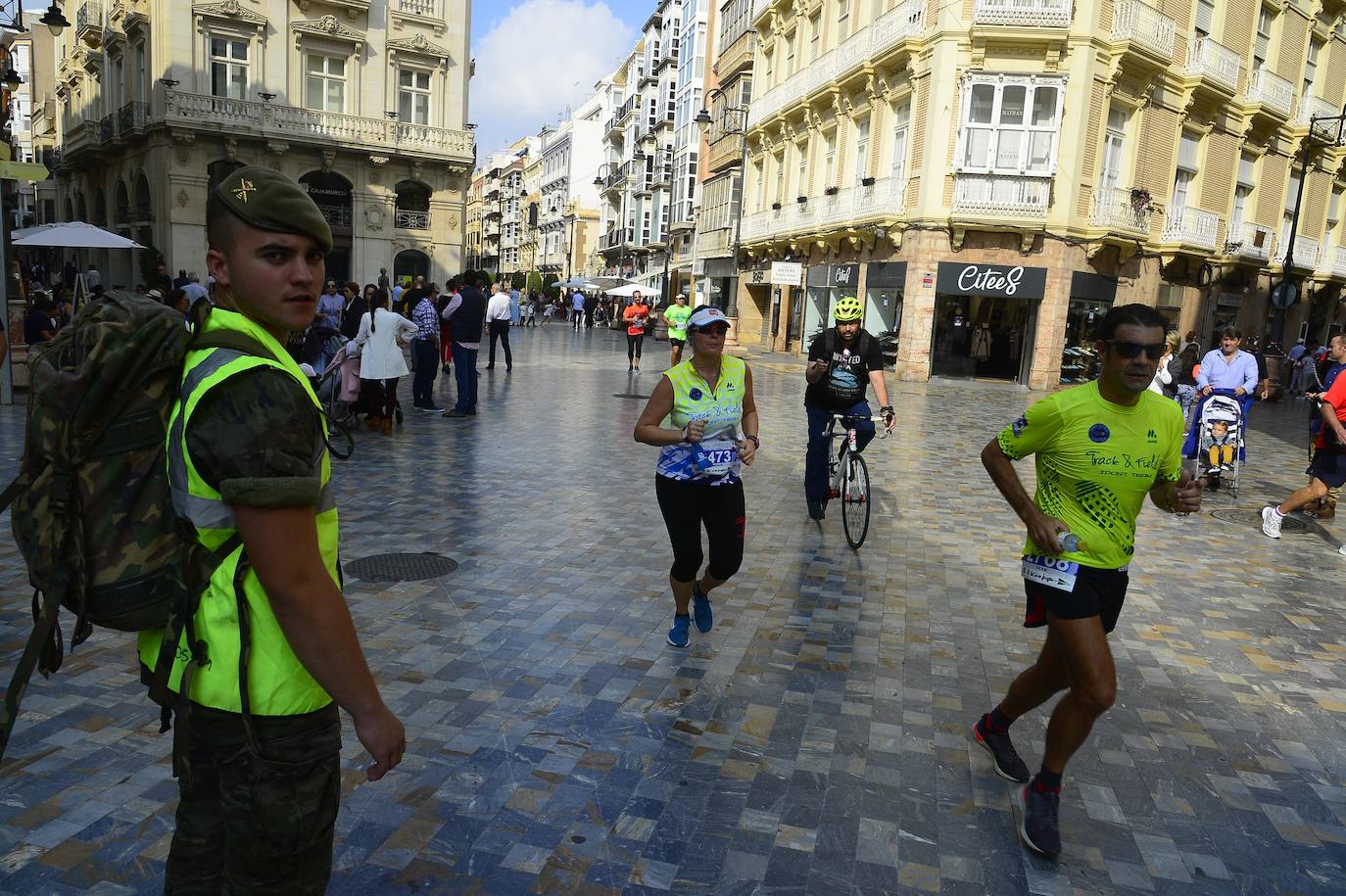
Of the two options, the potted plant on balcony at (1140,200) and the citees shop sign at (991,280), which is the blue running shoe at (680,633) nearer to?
the citees shop sign at (991,280)

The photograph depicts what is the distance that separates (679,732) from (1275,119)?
33205mm

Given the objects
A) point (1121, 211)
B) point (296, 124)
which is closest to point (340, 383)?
point (1121, 211)

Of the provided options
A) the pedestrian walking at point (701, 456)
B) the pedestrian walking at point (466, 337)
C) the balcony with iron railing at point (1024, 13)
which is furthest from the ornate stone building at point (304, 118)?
the pedestrian walking at point (701, 456)

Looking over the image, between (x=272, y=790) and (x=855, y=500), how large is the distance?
5875 millimetres

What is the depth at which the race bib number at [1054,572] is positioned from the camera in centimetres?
320

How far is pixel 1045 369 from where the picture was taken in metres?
24.1

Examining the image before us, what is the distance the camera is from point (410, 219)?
36.0 meters

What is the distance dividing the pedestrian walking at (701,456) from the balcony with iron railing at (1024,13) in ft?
71.3

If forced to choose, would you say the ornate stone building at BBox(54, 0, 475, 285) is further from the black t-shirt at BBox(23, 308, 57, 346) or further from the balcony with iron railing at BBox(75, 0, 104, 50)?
the black t-shirt at BBox(23, 308, 57, 346)

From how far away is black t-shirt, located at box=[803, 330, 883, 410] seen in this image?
24.9ft

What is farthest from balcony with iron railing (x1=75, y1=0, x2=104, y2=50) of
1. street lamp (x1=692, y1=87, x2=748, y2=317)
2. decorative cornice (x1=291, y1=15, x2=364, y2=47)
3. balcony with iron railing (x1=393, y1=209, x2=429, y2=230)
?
street lamp (x1=692, y1=87, x2=748, y2=317)

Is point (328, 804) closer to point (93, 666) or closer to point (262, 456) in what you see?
point (262, 456)

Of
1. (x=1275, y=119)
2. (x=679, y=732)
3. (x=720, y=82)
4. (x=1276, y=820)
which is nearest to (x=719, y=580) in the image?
(x=679, y=732)

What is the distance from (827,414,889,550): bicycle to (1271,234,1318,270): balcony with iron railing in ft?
98.1
